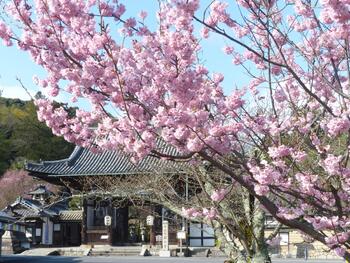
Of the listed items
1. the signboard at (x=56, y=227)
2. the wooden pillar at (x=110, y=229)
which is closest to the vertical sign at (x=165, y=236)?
the wooden pillar at (x=110, y=229)

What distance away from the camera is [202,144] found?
4098 mm

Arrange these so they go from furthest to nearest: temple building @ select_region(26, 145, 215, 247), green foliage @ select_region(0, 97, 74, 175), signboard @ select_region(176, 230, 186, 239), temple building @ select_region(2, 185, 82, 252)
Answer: green foliage @ select_region(0, 97, 74, 175)
temple building @ select_region(2, 185, 82, 252)
temple building @ select_region(26, 145, 215, 247)
signboard @ select_region(176, 230, 186, 239)

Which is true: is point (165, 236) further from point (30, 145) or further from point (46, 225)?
point (30, 145)

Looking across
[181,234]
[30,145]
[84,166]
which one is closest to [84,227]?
[84,166]

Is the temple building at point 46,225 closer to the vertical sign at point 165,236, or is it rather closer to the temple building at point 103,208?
the temple building at point 103,208

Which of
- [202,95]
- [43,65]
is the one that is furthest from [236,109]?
[43,65]

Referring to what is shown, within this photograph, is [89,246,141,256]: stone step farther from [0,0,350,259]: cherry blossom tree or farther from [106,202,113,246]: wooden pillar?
[0,0,350,259]: cherry blossom tree

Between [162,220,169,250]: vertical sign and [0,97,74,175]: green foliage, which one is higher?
[0,97,74,175]: green foliage

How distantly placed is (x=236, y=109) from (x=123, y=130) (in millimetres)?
1004

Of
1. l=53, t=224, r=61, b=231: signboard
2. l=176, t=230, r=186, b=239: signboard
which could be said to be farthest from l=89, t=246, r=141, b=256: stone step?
l=53, t=224, r=61, b=231: signboard

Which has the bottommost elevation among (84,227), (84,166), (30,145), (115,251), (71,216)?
(115,251)

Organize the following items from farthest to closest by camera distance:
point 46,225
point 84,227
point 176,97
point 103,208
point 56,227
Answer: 1. point 56,227
2. point 46,225
3. point 103,208
4. point 84,227
5. point 176,97

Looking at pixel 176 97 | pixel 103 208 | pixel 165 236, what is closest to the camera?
pixel 176 97

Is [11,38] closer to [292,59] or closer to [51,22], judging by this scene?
[51,22]
